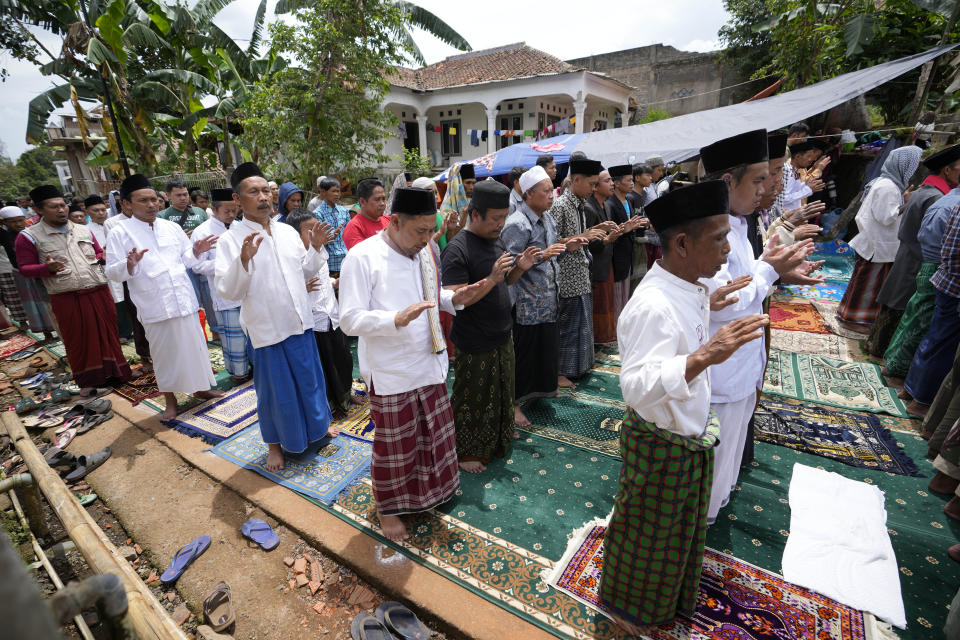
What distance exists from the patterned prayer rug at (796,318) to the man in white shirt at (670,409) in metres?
5.04

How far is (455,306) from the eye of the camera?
9.75 ft

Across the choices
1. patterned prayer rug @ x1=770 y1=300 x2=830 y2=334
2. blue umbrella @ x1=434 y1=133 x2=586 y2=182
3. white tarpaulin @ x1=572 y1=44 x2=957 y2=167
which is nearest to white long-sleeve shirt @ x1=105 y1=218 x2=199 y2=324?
patterned prayer rug @ x1=770 y1=300 x2=830 y2=334

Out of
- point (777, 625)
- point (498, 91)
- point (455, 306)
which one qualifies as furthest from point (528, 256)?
point (498, 91)

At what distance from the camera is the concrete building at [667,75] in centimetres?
2272

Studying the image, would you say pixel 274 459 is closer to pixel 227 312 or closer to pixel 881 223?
pixel 227 312

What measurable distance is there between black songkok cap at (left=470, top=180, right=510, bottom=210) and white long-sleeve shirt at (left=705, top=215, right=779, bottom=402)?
1.35 meters

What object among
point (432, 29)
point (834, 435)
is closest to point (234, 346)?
point (834, 435)

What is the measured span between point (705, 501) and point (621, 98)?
24499mm

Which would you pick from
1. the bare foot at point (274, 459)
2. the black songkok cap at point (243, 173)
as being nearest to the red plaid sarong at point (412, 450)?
the bare foot at point (274, 459)

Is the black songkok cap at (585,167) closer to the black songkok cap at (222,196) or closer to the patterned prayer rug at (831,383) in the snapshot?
the patterned prayer rug at (831,383)

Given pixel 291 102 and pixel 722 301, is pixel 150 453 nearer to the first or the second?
pixel 722 301

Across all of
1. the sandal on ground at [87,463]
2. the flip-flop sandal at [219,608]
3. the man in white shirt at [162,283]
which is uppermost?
the man in white shirt at [162,283]

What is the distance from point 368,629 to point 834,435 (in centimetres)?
388

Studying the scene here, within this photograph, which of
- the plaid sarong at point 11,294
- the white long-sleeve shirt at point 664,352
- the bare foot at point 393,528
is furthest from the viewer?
the plaid sarong at point 11,294
